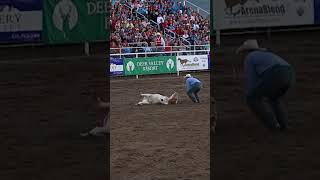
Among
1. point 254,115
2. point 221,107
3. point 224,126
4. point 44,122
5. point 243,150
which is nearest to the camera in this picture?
point 254,115

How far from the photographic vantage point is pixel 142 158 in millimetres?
2465

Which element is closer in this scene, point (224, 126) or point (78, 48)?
point (224, 126)

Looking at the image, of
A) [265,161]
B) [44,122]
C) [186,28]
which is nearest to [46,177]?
[265,161]

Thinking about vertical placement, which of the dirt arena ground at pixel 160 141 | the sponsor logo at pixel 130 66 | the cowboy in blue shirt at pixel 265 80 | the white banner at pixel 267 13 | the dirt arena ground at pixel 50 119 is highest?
the white banner at pixel 267 13

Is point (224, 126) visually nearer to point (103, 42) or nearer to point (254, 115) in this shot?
point (254, 115)

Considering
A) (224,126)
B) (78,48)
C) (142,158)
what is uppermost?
(78,48)

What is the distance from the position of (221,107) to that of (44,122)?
131cm

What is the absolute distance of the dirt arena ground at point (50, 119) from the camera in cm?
195

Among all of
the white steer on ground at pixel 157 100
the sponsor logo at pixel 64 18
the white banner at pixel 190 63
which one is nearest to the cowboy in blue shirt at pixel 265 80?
the white steer on ground at pixel 157 100

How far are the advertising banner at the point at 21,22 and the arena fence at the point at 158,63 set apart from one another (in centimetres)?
97

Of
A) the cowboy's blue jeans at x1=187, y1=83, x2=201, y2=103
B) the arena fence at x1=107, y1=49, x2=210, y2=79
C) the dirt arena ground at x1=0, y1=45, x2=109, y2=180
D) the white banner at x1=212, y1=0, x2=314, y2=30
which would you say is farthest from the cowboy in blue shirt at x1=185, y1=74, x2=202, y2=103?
the arena fence at x1=107, y1=49, x2=210, y2=79

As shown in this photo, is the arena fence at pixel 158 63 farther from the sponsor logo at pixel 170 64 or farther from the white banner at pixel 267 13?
the white banner at pixel 267 13

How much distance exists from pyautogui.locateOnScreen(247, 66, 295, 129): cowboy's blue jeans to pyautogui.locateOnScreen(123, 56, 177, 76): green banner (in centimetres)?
585

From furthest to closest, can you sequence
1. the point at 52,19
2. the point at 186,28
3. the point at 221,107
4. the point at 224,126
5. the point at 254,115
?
the point at 186,28, the point at 52,19, the point at 221,107, the point at 224,126, the point at 254,115
